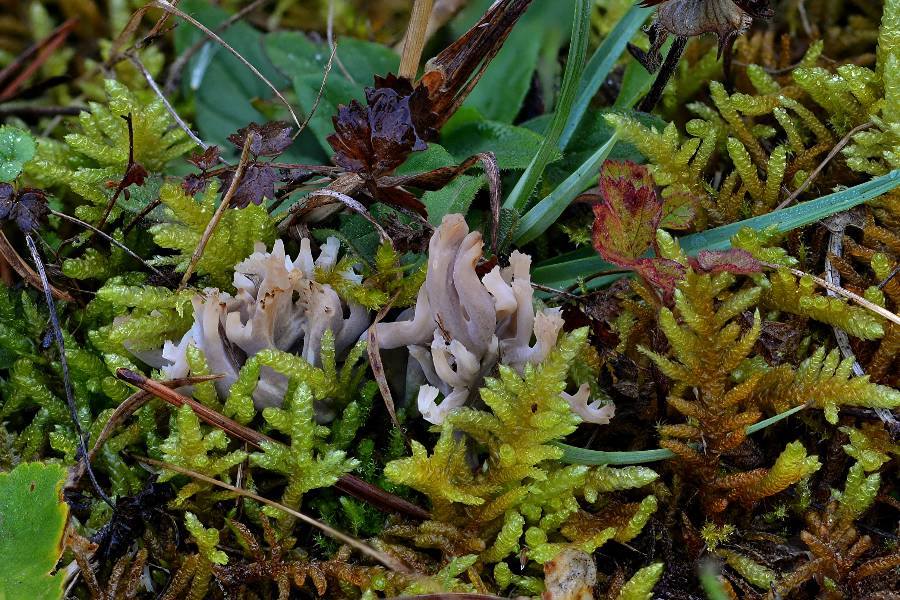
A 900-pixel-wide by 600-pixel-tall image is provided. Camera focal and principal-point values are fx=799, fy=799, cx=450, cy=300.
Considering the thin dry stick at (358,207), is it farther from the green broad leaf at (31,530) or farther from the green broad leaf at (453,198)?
the green broad leaf at (31,530)

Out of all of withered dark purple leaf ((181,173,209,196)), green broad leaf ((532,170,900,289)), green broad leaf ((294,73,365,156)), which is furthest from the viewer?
green broad leaf ((294,73,365,156))

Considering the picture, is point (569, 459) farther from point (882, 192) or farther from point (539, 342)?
point (882, 192)

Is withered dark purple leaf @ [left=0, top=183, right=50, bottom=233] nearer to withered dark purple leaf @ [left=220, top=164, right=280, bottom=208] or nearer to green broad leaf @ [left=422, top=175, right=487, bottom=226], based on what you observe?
withered dark purple leaf @ [left=220, top=164, right=280, bottom=208]

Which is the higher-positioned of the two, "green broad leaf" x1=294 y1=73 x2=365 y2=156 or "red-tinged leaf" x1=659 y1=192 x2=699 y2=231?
"green broad leaf" x1=294 y1=73 x2=365 y2=156

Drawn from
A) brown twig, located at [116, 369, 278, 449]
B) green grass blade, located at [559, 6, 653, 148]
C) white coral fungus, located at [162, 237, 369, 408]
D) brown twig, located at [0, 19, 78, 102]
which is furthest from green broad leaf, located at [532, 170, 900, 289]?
brown twig, located at [0, 19, 78, 102]

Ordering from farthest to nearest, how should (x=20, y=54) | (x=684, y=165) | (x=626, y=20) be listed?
1. (x=20, y=54)
2. (x=626, y=20)
3. (x=684, y=165)

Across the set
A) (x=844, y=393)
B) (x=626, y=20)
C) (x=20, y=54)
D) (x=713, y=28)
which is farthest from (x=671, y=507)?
(x=20, y=54)

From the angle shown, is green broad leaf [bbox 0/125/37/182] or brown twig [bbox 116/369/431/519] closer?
brown twig [bbox 116/369/431/519]
